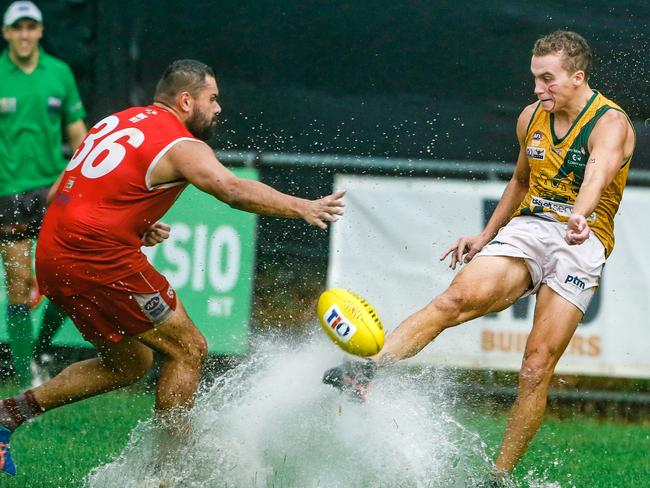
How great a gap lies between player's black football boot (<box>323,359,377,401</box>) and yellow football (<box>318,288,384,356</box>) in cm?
6

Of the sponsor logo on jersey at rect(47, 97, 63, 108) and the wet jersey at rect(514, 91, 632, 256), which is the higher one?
the wet jersey at rect(514, 91, 632, 256)

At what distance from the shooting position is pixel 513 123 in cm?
818

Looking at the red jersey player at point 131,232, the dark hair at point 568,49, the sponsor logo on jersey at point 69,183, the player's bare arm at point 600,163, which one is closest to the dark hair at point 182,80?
the red jersey player at point 131,232

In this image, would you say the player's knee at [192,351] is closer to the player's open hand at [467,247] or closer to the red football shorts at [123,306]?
the red football shorts at [123,306]

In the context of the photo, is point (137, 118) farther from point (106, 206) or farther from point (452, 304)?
point (452, 304)

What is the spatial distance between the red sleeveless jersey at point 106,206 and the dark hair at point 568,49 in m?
1.71

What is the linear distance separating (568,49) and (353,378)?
6.06ft

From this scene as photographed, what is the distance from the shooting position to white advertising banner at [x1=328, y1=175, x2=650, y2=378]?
7.86 meters

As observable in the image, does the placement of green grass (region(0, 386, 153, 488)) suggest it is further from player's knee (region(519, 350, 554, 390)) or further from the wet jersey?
the wet jersey

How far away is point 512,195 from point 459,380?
207 cm

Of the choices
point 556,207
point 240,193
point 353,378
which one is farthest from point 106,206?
point 556,207

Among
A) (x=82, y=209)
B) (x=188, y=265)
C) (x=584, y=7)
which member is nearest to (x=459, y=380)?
(x=188, y=265)

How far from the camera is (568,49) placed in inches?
222

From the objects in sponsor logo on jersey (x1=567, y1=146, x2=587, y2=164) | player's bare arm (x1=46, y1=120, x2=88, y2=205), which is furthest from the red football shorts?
player's bare arm (x1=46, y1=120, x2=88, y2=205)
